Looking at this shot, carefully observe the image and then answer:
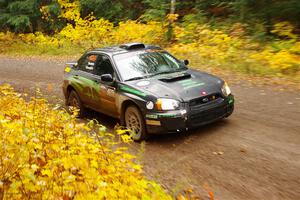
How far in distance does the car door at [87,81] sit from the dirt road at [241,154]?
74 cm

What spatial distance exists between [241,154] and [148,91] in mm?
2106

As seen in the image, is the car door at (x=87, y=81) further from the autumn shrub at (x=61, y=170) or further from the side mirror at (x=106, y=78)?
the autumn shrub at (x=61, y=170)

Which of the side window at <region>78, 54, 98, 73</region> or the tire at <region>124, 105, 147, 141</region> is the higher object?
the side window at <region>78, 54, 98, 73</region>

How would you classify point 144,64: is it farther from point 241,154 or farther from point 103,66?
point 241,154

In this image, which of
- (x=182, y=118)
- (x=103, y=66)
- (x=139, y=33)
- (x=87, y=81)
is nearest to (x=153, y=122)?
(x=182, y=118)

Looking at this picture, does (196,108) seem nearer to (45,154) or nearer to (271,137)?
(271,137)

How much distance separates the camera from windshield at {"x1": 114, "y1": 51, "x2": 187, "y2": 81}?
8.10 m

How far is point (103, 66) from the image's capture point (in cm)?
870

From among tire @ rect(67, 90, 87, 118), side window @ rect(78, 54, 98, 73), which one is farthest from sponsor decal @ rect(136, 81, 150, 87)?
tire @ rect(67, 90, 87, 118)

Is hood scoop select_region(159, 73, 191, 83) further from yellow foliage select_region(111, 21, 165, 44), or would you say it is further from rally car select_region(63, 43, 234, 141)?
yellow foliage select_region(111, 21, 165, 44)

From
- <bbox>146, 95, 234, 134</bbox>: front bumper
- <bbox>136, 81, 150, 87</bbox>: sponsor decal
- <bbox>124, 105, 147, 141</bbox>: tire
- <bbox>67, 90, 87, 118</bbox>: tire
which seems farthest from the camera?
<bbox>67, 90, 87, 118</bbox>: tire

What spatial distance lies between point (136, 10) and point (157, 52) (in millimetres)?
15974

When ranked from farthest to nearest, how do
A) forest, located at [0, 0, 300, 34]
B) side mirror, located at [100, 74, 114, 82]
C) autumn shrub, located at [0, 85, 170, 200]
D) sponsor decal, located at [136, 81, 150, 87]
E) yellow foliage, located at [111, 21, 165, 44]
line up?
1. yellow foliage, located at [111, 21, 165, 44]
2. forest, located at [0, 0, 300, 34]
3. side mirror, located at [100, 74, 114, 82]
4. sponsor decal, located at [136, 81, 150, 87]
5. autumn shrub, located at [0, 85, 170, 200]

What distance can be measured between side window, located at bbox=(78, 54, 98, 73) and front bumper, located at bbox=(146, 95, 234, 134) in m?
2.57
